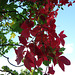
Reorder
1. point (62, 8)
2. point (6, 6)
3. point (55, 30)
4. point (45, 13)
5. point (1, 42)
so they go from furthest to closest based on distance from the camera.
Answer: point (62, 8), point (1, 42), point (6, 6), point (45, 13), point (55, 30)

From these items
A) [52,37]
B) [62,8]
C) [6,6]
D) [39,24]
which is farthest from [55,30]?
[62,8]

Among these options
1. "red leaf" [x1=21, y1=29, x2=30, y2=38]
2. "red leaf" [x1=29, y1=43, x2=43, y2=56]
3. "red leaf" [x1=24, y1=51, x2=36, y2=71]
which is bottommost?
"red leaf" [x1=24, y1=51, x2=36, y2=71]

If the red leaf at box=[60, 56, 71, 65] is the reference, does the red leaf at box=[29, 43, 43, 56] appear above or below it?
above

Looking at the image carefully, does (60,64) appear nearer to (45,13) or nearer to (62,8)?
(45,13)

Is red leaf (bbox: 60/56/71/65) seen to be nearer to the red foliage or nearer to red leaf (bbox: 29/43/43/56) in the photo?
the red foliage

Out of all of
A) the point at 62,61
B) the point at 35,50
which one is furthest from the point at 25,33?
the point at 62,61

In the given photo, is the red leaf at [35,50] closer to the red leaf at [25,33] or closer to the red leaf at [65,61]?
the red leaf at [25,33]

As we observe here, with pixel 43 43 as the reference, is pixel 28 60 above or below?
below

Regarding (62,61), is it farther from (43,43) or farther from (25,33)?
(25,33)

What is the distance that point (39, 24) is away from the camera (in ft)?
3.90

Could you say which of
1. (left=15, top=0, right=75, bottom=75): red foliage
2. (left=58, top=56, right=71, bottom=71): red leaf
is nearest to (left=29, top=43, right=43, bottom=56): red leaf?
(left=15, top=0, right=75, bottom=75): red foliage

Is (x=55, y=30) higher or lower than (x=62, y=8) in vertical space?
lower

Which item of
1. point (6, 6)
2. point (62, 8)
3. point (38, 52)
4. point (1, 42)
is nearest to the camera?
point (38, 52)

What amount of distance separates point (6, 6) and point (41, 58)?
3.29ft
